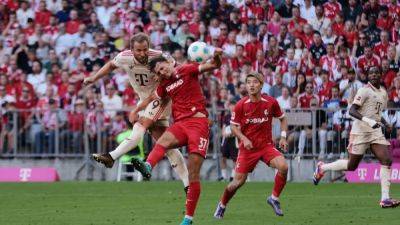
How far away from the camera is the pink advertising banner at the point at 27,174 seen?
27.9 metres

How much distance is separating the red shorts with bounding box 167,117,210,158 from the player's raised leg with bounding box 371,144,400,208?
3.80 m

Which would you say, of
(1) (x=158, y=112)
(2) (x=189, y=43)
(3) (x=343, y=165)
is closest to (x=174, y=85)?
(1) (x=158, y=112)

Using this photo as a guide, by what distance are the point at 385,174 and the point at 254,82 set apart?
10.2 ft

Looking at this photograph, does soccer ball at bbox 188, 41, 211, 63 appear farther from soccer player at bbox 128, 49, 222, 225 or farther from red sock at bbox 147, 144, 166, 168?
red sock at bbox 147, 144, 166, 168

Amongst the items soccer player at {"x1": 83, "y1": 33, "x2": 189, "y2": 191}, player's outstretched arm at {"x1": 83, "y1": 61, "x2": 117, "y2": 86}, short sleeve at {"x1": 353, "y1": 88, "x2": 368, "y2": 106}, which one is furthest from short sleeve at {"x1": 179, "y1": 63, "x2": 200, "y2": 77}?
short sleeve at {"x1": 353, "y1": 88, "x2": 368, "y2": 106}

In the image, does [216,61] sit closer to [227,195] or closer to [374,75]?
[227,195]

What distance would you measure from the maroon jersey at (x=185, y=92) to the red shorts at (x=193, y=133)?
0.09 m

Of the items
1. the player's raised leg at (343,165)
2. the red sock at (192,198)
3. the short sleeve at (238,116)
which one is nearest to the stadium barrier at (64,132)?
the player's raised leg at (343,165)

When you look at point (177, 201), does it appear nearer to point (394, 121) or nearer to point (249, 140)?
point (249, 140)

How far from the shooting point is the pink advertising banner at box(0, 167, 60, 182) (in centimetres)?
2789

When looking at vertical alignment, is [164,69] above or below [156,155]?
above

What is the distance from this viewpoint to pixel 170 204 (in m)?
18.3

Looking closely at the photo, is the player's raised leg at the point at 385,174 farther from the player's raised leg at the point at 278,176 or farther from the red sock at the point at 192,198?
the red sock at the point at 192,198

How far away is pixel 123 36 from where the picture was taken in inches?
1158
